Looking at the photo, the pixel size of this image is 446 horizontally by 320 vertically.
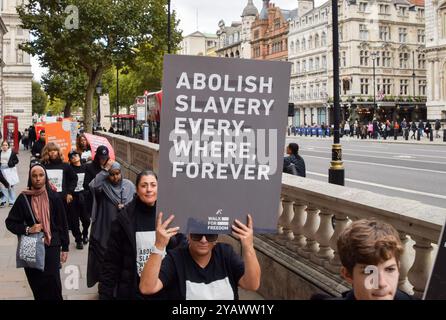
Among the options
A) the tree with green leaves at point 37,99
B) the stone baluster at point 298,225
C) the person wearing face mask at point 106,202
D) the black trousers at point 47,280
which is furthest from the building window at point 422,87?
the black trousers at point 47,280

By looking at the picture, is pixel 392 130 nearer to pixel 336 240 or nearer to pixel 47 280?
pixel 336 240

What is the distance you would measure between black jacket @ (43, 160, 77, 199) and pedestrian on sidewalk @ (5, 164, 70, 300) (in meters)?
2.78

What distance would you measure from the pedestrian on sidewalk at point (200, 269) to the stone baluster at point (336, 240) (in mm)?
2012

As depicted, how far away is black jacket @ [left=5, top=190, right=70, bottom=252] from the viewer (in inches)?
222

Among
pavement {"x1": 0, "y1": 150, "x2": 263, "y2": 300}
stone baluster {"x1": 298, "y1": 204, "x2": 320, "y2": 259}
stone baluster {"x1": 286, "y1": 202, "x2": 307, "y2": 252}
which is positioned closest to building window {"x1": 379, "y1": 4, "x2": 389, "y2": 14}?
pavement {"x1": 0, "y1": 150, "x2": 263, "y2": 300}

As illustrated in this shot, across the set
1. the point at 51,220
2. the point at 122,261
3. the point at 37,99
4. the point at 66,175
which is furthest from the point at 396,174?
the point at 37,99

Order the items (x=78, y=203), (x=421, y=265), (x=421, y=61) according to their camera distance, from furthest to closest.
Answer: (x=421, y=61) → (x=78, y=203) → (x=421, y=265)

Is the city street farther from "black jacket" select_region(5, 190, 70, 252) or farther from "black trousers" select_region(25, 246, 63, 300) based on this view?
"black trousers" select_region(25, 246, 63, 300)

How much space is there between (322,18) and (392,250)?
8912 cm

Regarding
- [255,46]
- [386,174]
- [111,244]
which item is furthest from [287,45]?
[111,244]

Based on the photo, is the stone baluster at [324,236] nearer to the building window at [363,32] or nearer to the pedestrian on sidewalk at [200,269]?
the pedestrian on sidewalk at [200,269]

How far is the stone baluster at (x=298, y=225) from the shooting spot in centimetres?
616

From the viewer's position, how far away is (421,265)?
404 centimetres

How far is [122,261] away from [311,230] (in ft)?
7.17
